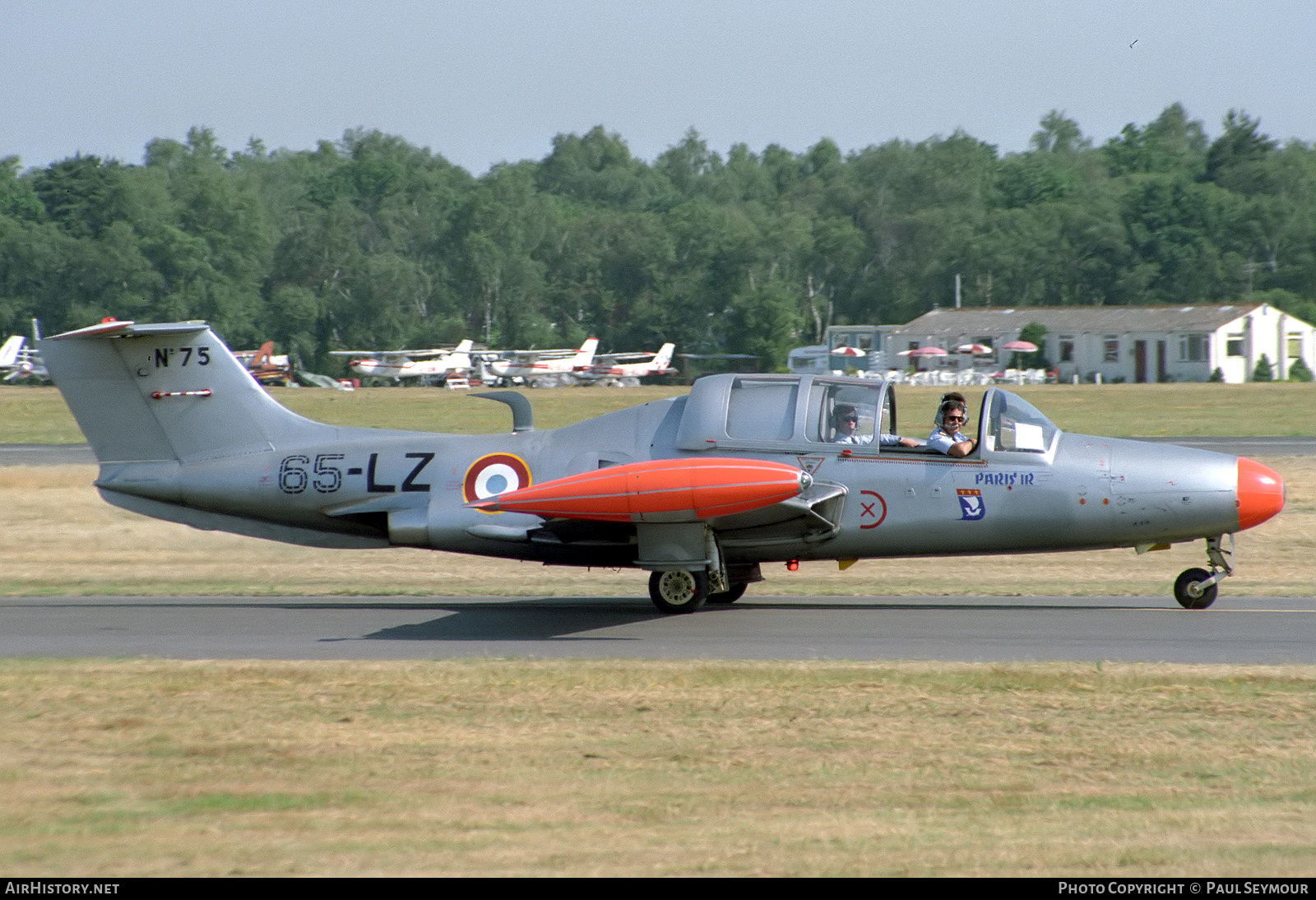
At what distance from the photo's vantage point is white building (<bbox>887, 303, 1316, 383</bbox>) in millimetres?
68812

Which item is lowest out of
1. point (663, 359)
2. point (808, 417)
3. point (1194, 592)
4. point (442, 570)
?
point (442, 570)

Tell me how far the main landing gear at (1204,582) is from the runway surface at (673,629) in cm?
11

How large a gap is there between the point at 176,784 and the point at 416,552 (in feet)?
40.6

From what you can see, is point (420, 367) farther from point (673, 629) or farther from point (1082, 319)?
point (673, 629)

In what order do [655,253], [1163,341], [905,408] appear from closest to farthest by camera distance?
[905,408]
[1163,341]
[655,253]

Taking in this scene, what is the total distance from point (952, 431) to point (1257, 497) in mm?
2482

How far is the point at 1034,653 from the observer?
10.3m

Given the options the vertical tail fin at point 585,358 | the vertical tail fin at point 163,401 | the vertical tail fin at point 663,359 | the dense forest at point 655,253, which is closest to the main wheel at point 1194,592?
the vertical tail fin at point 163,401

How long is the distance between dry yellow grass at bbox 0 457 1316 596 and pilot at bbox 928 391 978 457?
2.38m

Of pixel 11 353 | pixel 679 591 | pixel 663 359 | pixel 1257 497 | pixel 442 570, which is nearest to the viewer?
pixel 1257 497

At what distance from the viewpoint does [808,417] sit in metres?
12.4

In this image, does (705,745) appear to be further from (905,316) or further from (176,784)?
(905,316)

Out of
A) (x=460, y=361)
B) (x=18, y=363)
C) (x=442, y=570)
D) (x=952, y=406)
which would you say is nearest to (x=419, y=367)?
(x=460, y=361)

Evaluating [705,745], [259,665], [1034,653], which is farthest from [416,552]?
[705,745]
